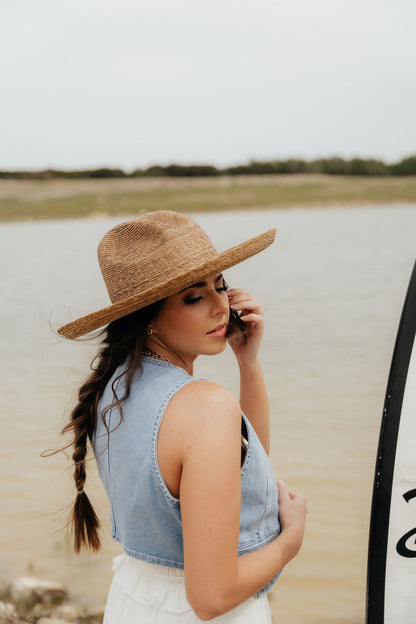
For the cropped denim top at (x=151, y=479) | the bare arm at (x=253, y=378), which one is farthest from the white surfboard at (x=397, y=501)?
the cropped denim top at (x=151, y=479)

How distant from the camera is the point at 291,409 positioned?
253 inches

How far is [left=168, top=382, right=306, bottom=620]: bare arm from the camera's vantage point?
1143 mm

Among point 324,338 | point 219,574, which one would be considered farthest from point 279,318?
point 219,574

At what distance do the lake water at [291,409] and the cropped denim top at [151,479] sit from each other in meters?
0.41

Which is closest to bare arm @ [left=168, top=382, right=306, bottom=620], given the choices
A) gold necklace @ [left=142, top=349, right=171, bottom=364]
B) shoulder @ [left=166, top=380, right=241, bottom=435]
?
shoulder @ [left=166, top=380, right=241, bottom=435]

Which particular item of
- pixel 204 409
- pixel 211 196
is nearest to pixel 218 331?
pixel 204 409

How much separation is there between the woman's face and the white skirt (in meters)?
0.44

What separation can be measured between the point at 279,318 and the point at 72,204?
27.6 m

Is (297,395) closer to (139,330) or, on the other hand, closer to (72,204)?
(139,330)

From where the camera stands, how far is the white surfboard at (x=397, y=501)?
166 centimetres

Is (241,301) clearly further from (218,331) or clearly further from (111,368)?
(111,368)

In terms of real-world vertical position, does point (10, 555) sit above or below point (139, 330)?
below

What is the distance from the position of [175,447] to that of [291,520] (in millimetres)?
360

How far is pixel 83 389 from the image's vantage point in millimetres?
1482
